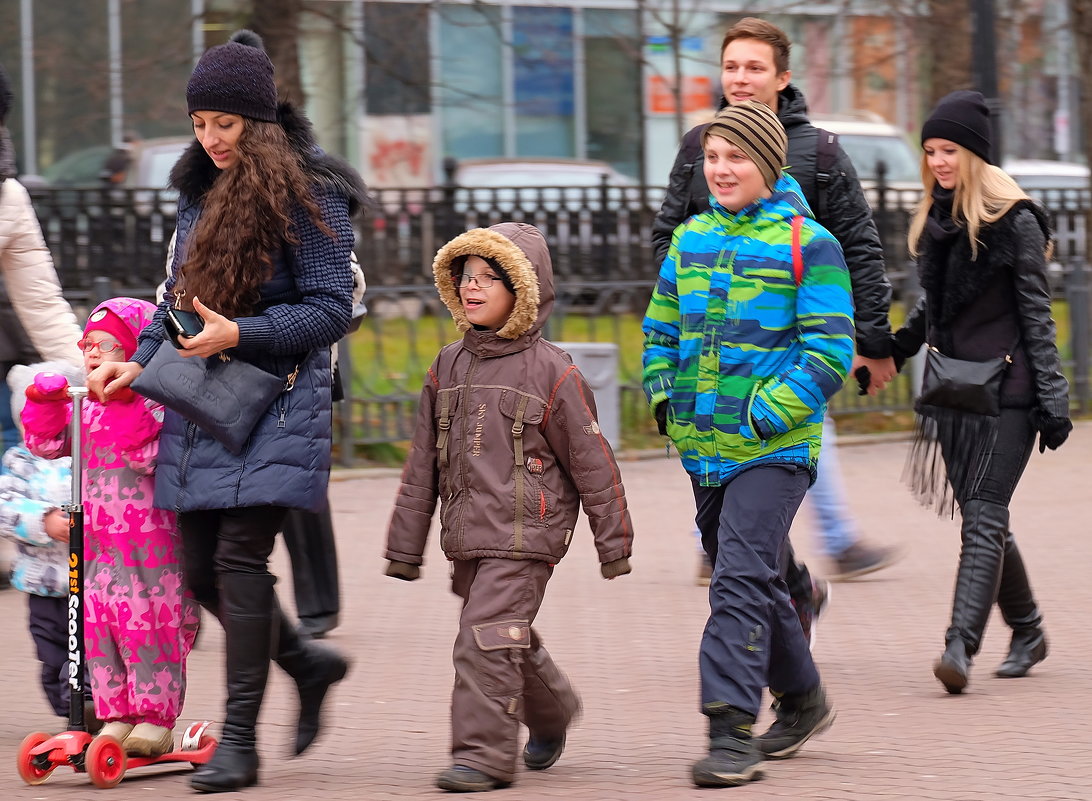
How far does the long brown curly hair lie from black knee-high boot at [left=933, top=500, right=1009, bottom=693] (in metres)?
2.37

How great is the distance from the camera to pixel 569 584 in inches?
311

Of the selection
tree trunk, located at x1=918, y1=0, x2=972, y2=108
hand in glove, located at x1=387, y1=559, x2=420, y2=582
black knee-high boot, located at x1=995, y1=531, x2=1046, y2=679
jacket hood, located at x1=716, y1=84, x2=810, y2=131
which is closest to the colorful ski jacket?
hand in glove, located at x1=387, y1=559, x2=420, y2=582

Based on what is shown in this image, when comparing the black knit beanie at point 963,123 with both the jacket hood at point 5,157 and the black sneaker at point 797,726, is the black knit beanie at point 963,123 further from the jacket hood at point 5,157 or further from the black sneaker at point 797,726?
the jacket hood at point 5,157

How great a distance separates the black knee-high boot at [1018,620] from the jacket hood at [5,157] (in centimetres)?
361

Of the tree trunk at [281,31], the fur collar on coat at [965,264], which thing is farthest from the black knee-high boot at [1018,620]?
the tree trunk at [281,31]

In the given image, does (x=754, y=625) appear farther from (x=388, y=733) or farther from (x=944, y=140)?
(x=944, y=140)

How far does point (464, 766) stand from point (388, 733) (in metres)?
0.90

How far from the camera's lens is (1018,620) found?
6.06 metres

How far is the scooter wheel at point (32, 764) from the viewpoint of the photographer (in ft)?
15.4

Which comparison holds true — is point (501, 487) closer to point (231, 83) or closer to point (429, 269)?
point (231, 83)

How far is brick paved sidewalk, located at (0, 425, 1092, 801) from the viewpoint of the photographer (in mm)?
4707

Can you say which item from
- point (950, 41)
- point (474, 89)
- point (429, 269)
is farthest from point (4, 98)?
point (474, 89)

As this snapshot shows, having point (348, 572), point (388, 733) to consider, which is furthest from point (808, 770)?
point (348, 572)

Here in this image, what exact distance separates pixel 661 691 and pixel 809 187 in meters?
1.68
